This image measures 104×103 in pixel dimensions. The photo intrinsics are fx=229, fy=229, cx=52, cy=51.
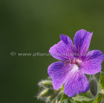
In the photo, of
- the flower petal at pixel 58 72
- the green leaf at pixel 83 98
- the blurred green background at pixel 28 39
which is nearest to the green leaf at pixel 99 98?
the green leaf at pixel 83 98

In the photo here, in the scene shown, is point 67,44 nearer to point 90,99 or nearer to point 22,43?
point 90,99

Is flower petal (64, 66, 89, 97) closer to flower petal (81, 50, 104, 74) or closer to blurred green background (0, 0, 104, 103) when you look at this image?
flower petal (81, 50, 104, 74)

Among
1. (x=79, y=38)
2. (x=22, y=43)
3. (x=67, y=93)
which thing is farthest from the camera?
(x=22, y=43)

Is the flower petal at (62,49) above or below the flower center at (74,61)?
above

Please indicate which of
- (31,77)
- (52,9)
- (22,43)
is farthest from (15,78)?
(52,9)

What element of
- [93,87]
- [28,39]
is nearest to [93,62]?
[93,87]

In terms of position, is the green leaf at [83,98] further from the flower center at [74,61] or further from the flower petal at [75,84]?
the flower center at [74,61]

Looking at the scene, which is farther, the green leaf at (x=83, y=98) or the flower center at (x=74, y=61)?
the flower center at (x=74, y=61)
